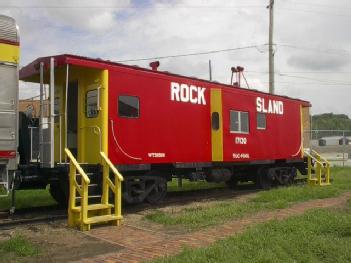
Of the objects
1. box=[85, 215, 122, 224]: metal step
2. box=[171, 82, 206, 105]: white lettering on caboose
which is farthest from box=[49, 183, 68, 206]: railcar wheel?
box=[171, 82, 206, 105]: white lettering on caboose

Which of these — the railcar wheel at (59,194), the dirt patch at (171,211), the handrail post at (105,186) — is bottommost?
the dirt patch at (171,211)

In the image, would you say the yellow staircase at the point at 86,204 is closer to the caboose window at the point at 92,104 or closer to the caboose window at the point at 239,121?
the caboose window at the point at 92,104

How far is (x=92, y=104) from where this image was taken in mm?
10633

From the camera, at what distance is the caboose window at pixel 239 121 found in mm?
13875

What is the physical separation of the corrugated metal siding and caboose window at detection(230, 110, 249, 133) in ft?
22.0

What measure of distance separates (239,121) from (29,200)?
20.5 ft

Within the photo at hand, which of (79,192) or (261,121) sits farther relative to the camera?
(261,121)

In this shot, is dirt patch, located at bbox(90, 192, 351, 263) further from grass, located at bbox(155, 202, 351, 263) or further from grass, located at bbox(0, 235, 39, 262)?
grass, located at bbox(0, 235, 39, 262)

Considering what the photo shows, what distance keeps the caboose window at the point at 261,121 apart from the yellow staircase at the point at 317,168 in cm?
299

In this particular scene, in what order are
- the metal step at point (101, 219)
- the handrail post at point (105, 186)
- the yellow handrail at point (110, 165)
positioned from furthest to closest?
the handrail post at point (105, 186) → the yellow handrail at point (110, 165) → the metal step at point (101, 219)

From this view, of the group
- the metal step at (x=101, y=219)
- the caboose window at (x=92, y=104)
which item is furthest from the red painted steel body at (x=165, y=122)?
the metal step at (x=101, y=219)

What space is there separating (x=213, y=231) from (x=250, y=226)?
27.9 inches

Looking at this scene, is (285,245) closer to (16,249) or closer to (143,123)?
(16,249)

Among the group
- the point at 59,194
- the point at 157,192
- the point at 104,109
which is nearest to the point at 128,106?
the point at 104,109
